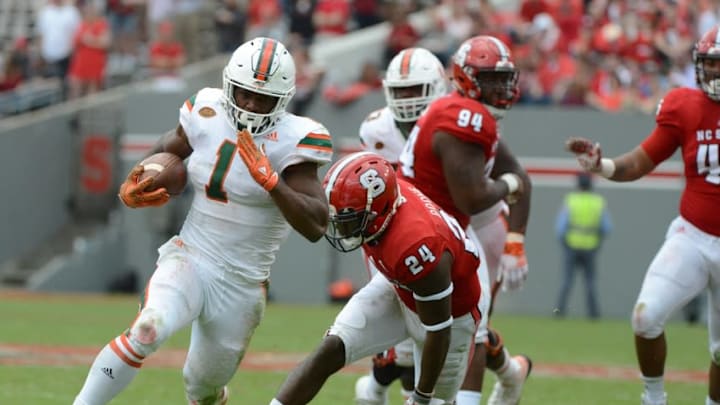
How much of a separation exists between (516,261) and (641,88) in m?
9.55

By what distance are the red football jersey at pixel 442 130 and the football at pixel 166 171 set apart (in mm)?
1431

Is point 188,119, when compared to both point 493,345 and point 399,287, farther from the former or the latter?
point 493,345

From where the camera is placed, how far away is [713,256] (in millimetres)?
6957

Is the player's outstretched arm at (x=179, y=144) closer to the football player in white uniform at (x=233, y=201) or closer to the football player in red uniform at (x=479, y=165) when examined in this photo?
the football player in white uniform at (x=233, y=201)

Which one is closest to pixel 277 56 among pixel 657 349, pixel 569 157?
pixel 657 349

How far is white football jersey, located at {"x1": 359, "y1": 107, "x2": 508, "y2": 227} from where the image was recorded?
7.57 meters

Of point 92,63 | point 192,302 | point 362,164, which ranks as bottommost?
point 92,63

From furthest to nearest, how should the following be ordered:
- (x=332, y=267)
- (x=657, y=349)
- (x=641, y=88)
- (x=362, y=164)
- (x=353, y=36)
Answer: (x=353, y=36), (x=332, y=267), (x=641, y=88), (x=657, y=349), (x=362, y=164)

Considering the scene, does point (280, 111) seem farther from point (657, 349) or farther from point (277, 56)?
point (657, 349)

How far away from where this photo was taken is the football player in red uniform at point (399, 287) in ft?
18.7

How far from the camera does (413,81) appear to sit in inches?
300

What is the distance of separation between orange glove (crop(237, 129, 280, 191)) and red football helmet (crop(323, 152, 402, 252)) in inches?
10.3

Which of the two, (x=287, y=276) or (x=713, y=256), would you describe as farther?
(x=287, y=276)

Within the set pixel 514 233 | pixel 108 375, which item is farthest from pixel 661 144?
pixel 108 375
